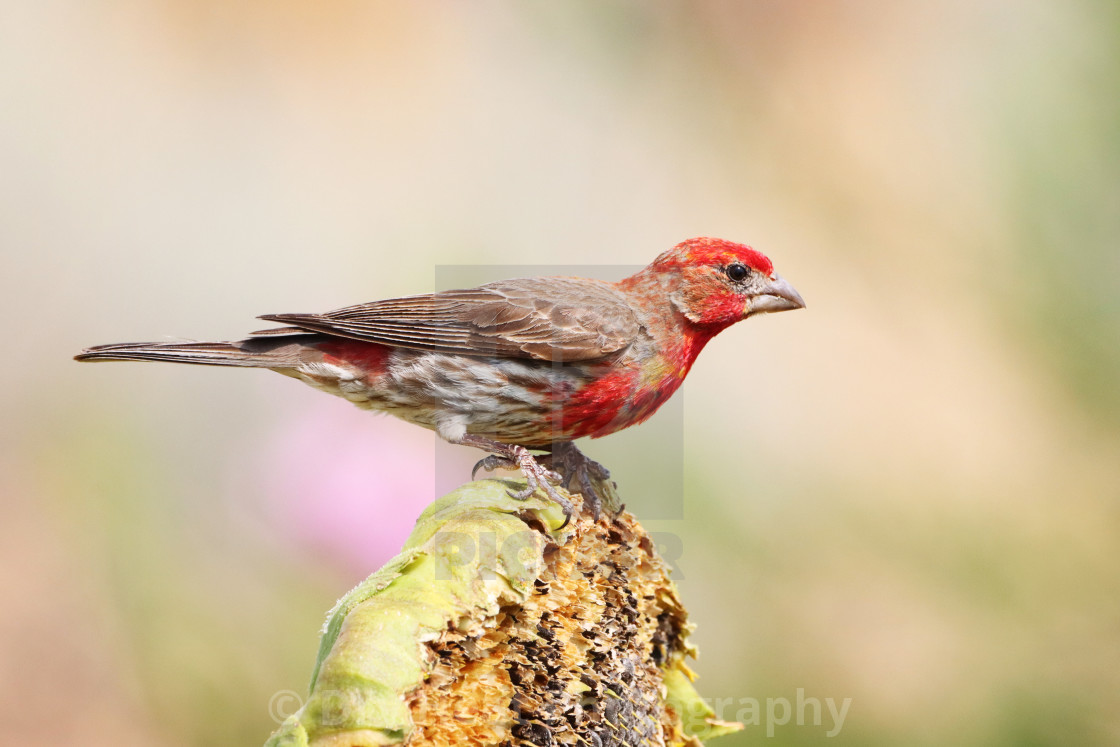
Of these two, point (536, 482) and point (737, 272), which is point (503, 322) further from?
point (536, 482)

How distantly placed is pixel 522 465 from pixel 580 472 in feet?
0.87

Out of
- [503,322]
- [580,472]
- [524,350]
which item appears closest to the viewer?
[580,472]

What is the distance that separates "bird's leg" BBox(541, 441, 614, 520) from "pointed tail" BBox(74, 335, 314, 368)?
104 cm

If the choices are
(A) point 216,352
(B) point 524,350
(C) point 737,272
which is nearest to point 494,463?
(B) point 524,350

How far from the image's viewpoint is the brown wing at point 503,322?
3357 millimetres

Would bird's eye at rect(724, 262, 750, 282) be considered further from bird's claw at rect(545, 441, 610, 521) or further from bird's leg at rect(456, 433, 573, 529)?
bird's leg at rect(456, 433, 573, 529)

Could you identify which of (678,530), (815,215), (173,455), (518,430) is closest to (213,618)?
(173,455)

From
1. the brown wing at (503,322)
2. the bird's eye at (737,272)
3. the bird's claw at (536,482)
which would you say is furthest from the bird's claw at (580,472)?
the bird's eye at (737,272)

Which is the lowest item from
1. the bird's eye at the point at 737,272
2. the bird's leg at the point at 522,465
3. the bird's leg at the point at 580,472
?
the bird's leg at the point at 580,472

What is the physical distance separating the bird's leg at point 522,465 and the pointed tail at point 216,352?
736mm

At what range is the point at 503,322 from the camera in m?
3.53

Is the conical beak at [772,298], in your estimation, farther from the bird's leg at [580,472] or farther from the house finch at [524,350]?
the bird's leg at [580,472]

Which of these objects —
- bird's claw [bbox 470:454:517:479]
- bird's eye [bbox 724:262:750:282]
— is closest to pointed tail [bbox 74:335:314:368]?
bird's claw [bbox 470:454:517:479]

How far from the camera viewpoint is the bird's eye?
3.67 m
